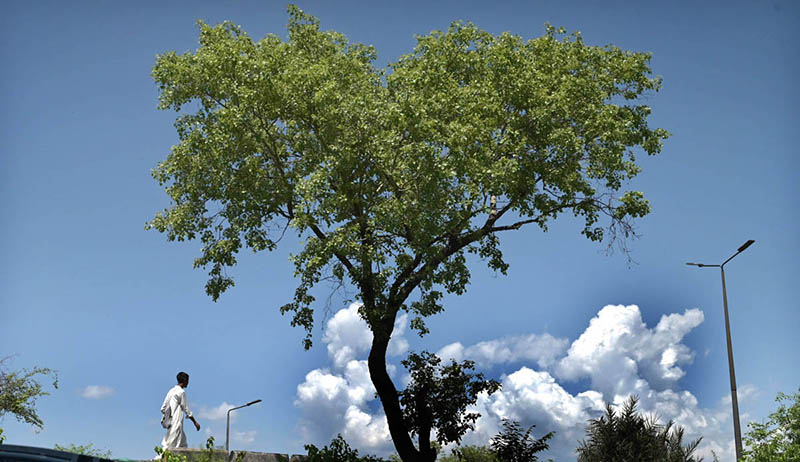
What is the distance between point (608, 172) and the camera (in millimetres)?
22281

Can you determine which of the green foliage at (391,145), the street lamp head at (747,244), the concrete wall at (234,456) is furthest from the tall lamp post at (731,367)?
the concrete wall at (234,456)

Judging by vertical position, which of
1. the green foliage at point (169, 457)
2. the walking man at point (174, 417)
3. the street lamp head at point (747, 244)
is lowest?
the green foliage at point (169, 457)

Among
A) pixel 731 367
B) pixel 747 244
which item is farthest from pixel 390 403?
pixel 747 244

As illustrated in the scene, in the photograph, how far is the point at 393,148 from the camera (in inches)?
811

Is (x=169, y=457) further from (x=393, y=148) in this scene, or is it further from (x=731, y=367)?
(x=731, y=367)

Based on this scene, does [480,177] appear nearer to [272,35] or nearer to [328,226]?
[328,226]

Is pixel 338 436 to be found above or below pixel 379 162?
below

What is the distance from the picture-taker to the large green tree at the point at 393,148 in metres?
20.2

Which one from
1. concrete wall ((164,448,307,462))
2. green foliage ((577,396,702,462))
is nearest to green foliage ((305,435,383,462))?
concrete wall ((164,448,307,462))

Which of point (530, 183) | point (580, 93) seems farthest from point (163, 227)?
point (580, 93)

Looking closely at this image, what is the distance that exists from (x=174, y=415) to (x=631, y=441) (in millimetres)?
15205

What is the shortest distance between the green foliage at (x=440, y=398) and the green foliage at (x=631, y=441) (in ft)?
14.1

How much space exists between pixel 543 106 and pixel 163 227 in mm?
11704

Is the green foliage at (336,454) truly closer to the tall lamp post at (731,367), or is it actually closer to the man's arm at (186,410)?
the man's arm at (186,410)
